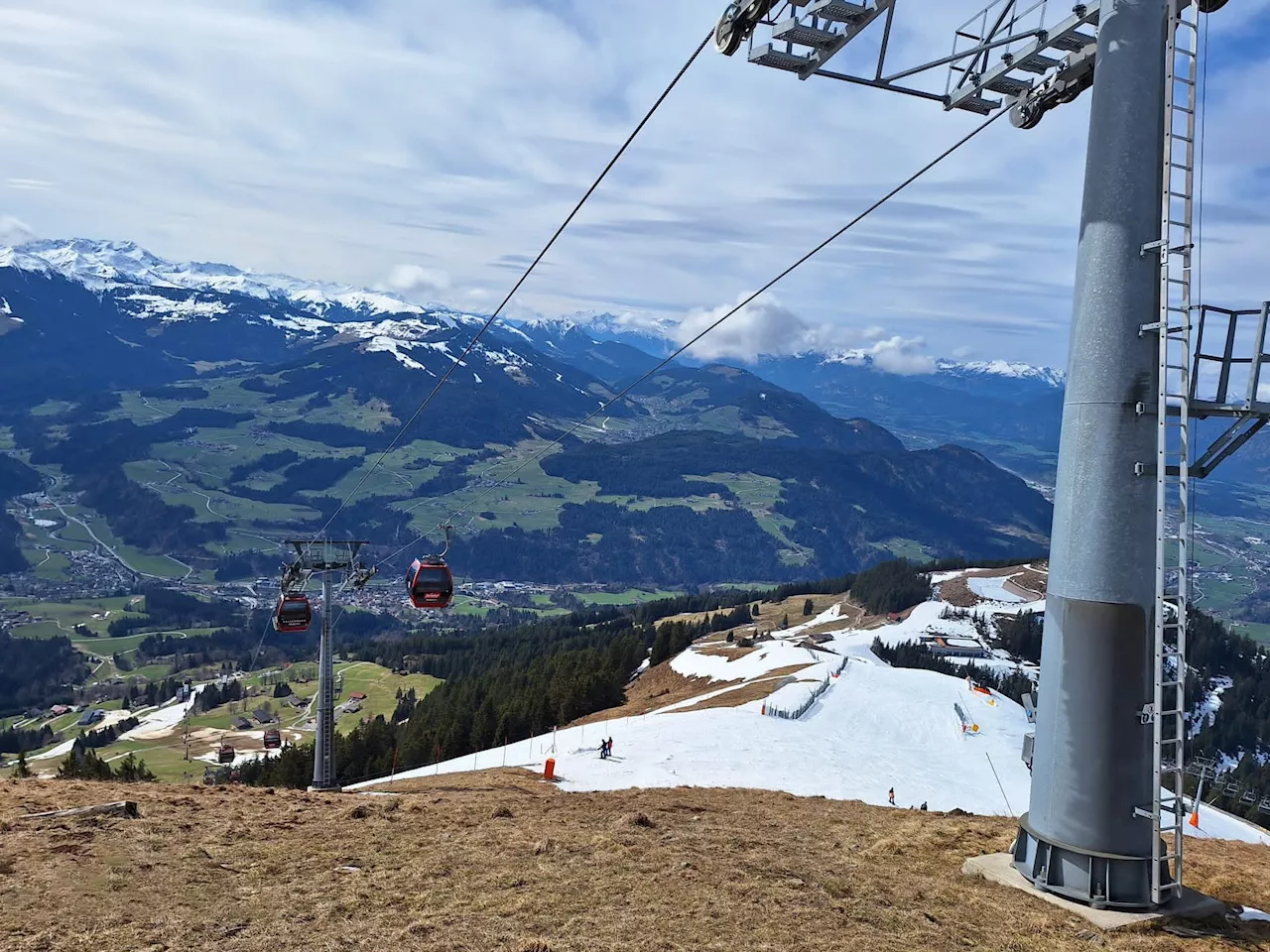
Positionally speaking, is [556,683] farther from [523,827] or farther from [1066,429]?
[1066,429]

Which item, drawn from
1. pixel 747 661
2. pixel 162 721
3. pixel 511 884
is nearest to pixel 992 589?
pixel 747 661

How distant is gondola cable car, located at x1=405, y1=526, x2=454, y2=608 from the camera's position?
3494 cm

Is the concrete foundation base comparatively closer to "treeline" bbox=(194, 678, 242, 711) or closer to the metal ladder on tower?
the metal ladder on tower

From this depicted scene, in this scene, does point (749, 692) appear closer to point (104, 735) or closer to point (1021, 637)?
point (1021, 637)

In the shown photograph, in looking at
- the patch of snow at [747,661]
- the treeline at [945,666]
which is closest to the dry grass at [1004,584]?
the treeline at [945,666]

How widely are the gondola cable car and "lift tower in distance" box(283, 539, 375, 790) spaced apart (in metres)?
1.71

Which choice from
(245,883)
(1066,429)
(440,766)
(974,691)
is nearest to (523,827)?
(245,883)

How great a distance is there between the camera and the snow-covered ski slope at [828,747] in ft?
125

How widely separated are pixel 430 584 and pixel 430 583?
5 centimetres

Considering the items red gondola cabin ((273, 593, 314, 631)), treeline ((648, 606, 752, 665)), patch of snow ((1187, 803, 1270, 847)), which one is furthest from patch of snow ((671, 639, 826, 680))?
red gondola cabin ((273, 593, 314, 631))

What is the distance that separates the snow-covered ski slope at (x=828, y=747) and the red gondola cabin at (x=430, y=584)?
8392 mm

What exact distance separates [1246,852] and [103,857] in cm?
2269

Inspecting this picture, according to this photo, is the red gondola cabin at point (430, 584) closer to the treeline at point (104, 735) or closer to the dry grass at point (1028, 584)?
the treeline at point (104, 735)

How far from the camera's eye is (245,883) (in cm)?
1348
